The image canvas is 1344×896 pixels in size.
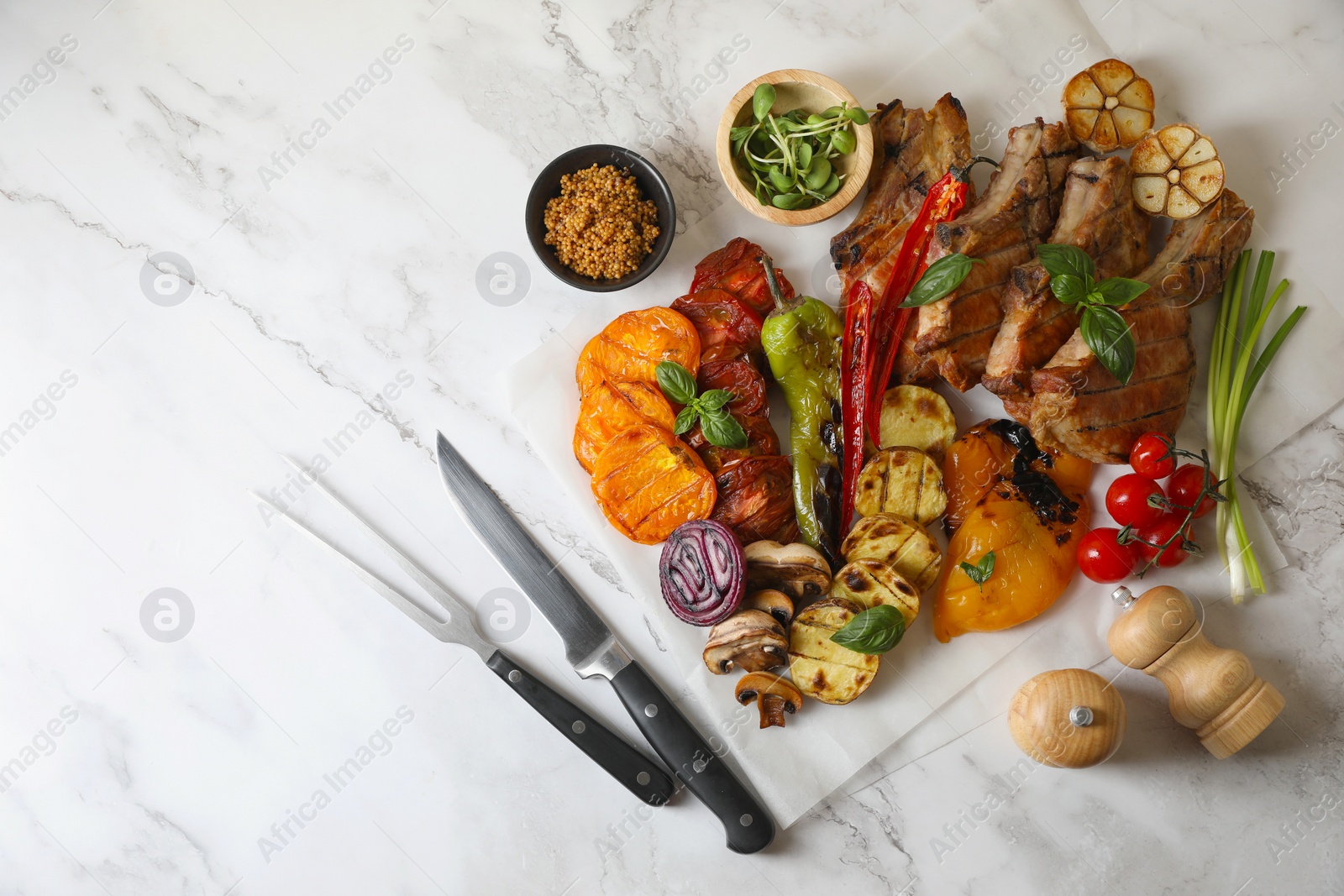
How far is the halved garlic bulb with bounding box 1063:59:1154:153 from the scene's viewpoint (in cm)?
283

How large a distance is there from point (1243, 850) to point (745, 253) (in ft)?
8.96

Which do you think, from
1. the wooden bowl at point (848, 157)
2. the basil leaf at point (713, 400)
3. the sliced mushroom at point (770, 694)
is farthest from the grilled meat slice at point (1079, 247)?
the sliced mushroom at point (770, 694)

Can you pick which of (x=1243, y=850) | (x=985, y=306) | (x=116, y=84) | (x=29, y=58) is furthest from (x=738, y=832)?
(x=29, y=58)

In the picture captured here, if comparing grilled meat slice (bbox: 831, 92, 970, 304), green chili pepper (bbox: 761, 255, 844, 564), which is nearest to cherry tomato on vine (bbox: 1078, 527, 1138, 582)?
green chili pepper (bbox: 761, 255, 844, 564)

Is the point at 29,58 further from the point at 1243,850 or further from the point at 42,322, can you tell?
the point at 1243,850

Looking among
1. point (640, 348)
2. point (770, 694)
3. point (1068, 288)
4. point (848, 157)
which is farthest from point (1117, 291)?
point (770, 694)

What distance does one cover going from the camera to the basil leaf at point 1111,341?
2434 mm

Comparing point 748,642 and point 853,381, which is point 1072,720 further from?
point 853,381

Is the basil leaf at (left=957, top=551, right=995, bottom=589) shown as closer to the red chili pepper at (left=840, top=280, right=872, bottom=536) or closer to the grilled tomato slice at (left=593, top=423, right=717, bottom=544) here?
the red chili pepper at (left=840, top=280, right=872, bottom=536)

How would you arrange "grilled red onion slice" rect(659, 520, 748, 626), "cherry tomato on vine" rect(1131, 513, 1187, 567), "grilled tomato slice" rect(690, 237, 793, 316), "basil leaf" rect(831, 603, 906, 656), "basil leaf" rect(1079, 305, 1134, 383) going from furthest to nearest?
"grilled tomato slice" rect(690, 237, 793, 316)
"cherry tomato on vine" rect(1131, 513, 1187, 567)
"grilled red onion slice" rect(659, 520, 748, 626)
"basil leaf" rect(831, 603, 906, 656)
"basil leaf" rect(1079, 305, 1134, 383)

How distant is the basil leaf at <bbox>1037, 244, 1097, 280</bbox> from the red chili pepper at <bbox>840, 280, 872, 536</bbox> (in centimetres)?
54

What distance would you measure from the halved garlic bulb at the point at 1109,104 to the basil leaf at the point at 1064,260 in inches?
25.3

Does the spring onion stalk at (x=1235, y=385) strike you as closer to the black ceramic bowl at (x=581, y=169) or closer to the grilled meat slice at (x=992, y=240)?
the grilled meat slice at (x=992, y=240)

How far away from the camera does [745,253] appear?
290 cm
